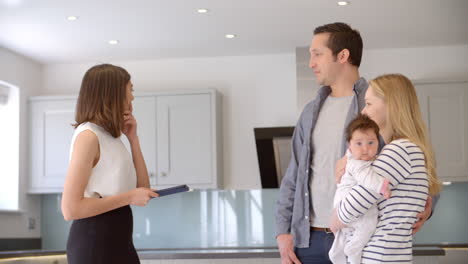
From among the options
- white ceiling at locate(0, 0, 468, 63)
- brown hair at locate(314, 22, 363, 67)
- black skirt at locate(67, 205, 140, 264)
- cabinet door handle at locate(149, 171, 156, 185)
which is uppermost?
white ceiling at locate(0, 0, 468, 63)

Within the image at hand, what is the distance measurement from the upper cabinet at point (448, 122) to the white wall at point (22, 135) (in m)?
3.37

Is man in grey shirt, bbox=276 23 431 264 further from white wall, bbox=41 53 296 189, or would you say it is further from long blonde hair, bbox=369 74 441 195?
white wall, bbox=41 53 296 189

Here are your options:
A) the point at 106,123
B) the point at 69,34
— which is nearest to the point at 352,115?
the point at 106,123

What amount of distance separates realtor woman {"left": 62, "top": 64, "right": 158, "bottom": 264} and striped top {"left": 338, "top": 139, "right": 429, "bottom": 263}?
627mm

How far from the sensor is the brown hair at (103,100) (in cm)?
218

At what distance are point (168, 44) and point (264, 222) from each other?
1.76 metres

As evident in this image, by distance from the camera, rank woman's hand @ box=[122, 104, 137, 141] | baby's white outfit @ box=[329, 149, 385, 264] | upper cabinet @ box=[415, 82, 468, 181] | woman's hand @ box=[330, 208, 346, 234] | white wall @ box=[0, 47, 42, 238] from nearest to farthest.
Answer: baby's white outfit @ box=[329, 149, 385, 264] → woman's hand @ box=[330, 208, 346, 234] → woman's hand @ box=[122, 104, 137, 141] → upper cabinet @ box=[415, 82, 468, 181] → white wall @ box=[0, 47, 42, 238]

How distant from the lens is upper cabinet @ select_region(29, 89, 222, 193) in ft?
20.0

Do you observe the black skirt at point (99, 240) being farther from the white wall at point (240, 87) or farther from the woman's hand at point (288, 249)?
the white wall at point (240, 87)

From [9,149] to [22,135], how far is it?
0.17 metres

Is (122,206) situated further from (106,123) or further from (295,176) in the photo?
(295,176)

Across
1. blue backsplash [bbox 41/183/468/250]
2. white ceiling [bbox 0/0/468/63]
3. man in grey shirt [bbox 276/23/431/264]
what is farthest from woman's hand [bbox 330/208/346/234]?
blue backsplash [bbox 41/183/468/250]

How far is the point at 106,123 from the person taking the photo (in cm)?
217

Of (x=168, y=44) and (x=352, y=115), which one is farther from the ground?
(x=168, y=44)
